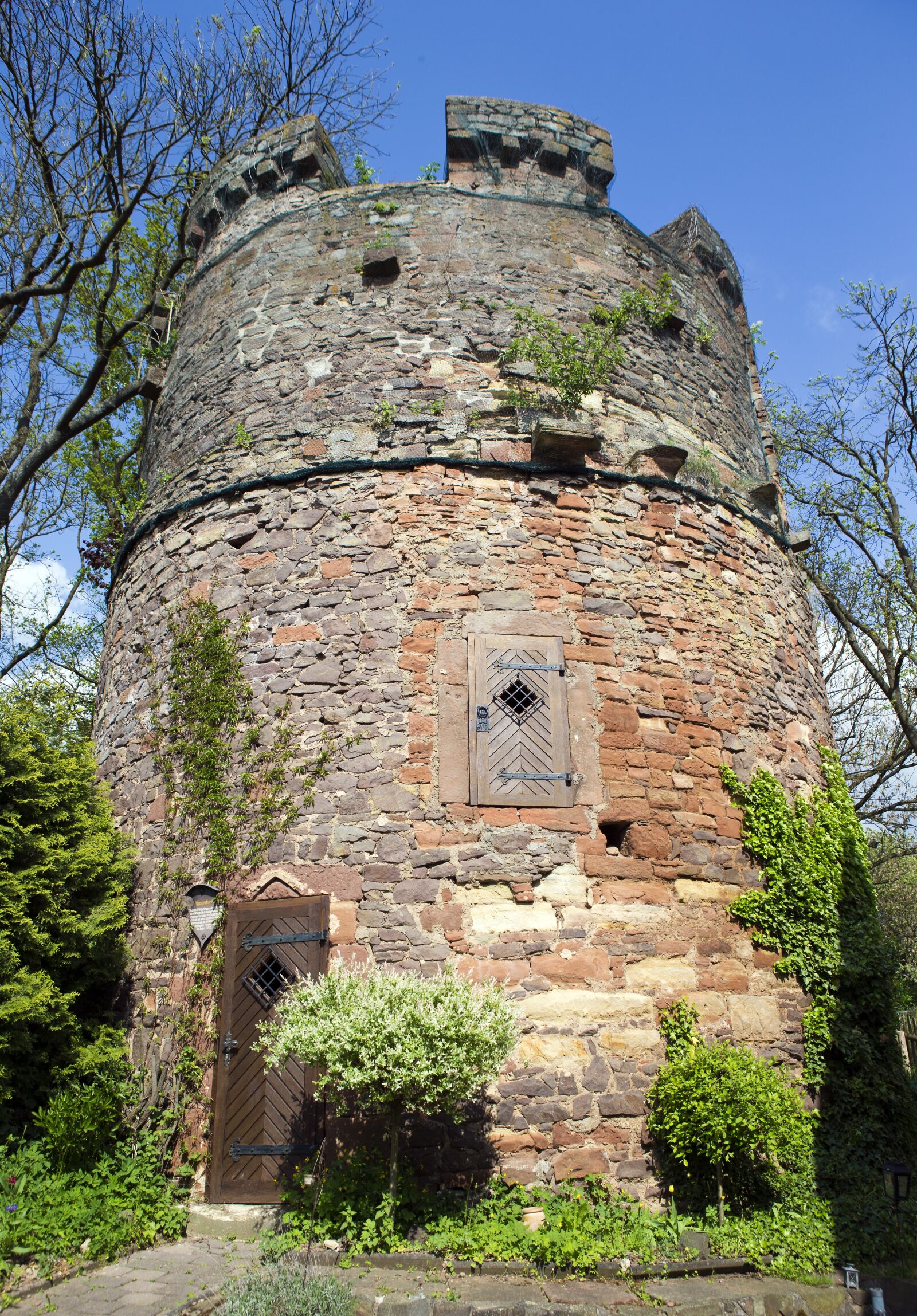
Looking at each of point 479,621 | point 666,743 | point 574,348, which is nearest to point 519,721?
point 479,621

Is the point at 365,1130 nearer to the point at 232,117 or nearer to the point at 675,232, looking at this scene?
the point at 675,232

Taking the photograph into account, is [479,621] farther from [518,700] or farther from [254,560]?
[254,560]

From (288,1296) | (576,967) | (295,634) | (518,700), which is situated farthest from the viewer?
(295,634)

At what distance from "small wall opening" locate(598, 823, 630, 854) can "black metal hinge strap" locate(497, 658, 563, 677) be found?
43.5 inches

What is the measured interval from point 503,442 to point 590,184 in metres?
3.59

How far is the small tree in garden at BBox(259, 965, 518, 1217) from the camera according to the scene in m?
4.68

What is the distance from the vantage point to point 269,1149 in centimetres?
553

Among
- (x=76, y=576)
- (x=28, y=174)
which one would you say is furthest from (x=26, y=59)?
(x=76, y=576)

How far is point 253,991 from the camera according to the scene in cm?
596

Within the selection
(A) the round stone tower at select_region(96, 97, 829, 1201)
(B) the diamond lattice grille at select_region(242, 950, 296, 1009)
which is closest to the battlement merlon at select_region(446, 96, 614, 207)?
(A) the round stone tower at select_region(96, 97, 829, 1201)

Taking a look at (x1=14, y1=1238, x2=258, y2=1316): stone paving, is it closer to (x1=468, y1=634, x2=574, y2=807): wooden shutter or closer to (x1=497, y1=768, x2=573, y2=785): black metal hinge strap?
(x1=468, y1=634, x2=574, y2=807): wooden shutter

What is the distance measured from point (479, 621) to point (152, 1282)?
167 inches

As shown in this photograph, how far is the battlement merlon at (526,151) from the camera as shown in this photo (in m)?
8.76

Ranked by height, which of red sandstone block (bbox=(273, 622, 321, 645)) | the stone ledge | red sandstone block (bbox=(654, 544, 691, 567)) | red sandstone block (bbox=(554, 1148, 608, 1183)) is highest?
red sandstone block (bbox=(654, 544, 691, 567))
